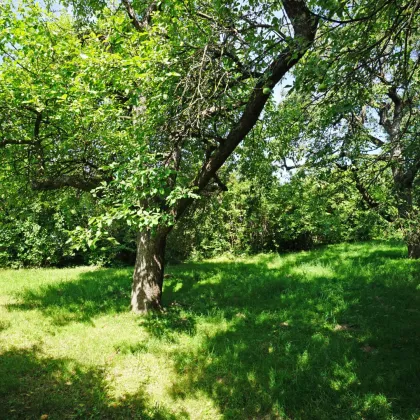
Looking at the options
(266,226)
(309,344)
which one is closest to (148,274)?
(309,344)

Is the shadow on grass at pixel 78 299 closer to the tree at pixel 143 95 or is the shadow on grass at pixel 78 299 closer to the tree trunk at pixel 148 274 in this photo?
the tree trunk at pixel 148 274

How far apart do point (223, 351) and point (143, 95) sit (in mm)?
4965

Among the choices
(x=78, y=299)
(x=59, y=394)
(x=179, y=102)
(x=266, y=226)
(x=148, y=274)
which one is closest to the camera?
(x=59, y=394)

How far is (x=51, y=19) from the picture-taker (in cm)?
791

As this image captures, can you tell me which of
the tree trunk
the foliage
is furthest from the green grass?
the foliage

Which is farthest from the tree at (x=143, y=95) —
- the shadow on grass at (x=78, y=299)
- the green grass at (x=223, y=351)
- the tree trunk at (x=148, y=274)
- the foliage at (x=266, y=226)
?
the foliage at (x=266, y=226)

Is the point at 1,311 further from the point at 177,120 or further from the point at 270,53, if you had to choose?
the point at 270,53

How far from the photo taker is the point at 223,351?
581cm

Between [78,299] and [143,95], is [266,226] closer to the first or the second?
[78,299]

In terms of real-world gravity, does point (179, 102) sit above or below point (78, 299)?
above

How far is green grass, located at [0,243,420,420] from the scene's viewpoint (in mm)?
4418

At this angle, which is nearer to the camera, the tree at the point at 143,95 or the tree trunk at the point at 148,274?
the tree at the point at 143,95

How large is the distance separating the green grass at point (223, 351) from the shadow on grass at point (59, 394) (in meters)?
0.02

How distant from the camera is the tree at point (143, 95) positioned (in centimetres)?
492
